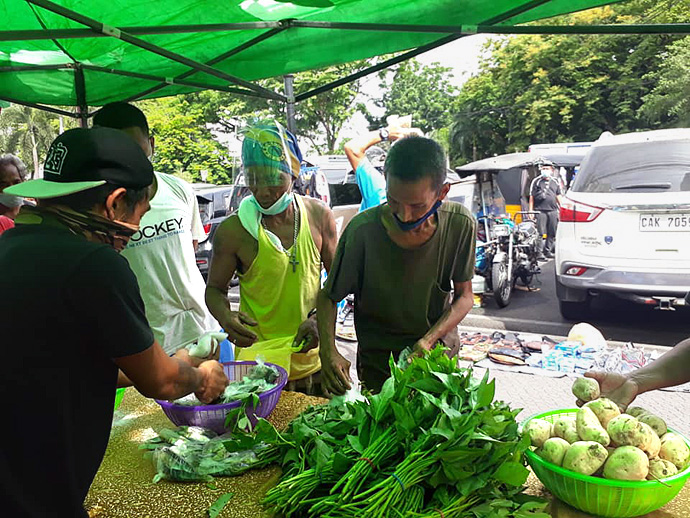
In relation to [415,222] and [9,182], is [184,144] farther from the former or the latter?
[415,222]

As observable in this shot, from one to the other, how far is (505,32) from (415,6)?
0.48 metres

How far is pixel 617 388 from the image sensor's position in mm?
1558

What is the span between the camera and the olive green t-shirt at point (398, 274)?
2008 millimetres

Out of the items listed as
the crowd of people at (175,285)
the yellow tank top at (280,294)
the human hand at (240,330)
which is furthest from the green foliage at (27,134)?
the human hand at (240,330)

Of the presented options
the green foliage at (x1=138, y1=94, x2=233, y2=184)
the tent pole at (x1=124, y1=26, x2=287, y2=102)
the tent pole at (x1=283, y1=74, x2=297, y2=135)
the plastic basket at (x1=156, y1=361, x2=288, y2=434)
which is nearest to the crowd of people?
the plastic basket at (x1=156, y1=361, x2=288, y2=434)

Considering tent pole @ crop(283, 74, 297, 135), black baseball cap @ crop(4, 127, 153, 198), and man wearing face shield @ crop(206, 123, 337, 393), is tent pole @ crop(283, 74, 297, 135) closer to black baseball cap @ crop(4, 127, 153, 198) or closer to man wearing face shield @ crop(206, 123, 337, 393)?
man wearing face shield @ crop(206, 123, 337, 393)

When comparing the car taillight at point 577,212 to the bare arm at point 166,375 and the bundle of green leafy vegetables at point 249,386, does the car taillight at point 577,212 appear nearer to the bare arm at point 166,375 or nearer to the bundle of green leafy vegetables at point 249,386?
the bundle of green leafy vegetables at point 249,386

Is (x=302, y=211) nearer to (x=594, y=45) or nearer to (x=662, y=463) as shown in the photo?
(x=662, y=463)

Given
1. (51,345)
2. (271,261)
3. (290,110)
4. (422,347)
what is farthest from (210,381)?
(290,110)

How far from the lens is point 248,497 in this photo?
1.44 metres

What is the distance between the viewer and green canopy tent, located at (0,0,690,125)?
97.0 inches

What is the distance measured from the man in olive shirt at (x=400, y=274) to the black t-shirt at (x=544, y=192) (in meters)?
9.30

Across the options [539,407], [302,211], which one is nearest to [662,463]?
[302,211]

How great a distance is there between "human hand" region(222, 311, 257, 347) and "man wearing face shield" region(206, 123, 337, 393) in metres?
0.02
